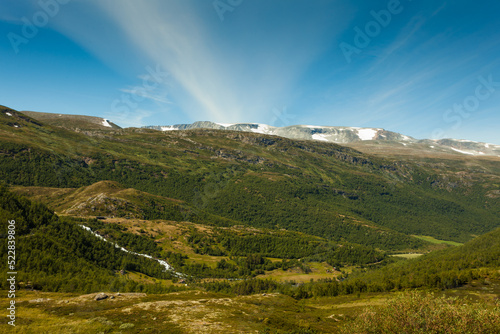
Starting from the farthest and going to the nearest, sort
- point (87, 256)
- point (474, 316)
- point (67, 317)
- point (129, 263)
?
point (129, 263)
point (87, 256)
point (67, 317)
point (474, 316)

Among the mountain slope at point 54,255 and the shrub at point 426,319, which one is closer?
the shrub at point 426,319

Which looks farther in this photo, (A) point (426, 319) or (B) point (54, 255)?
(B) point (54, 255)

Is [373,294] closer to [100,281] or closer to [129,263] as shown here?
[100,281]

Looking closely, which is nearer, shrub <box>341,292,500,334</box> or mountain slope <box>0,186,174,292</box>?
shrub <box>341,292,500,334</box>

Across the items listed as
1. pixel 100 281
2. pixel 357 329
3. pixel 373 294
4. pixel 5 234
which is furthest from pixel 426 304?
pixel 5 234

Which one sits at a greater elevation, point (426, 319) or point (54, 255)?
point (426, 319)

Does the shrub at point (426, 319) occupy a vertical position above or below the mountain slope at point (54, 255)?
above

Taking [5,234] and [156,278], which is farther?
[156,278]

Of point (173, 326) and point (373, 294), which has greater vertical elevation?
point (173, 326)

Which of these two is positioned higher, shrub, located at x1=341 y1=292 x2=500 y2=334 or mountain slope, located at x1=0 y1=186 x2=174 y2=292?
shrub, located at x1=341 y1=292 x2=500 y2=334

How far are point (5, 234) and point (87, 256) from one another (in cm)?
5920

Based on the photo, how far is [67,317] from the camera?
49344 mm

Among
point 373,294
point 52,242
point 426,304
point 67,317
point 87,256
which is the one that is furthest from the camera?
point 87,256

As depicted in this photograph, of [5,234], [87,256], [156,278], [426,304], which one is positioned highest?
[426,304]
